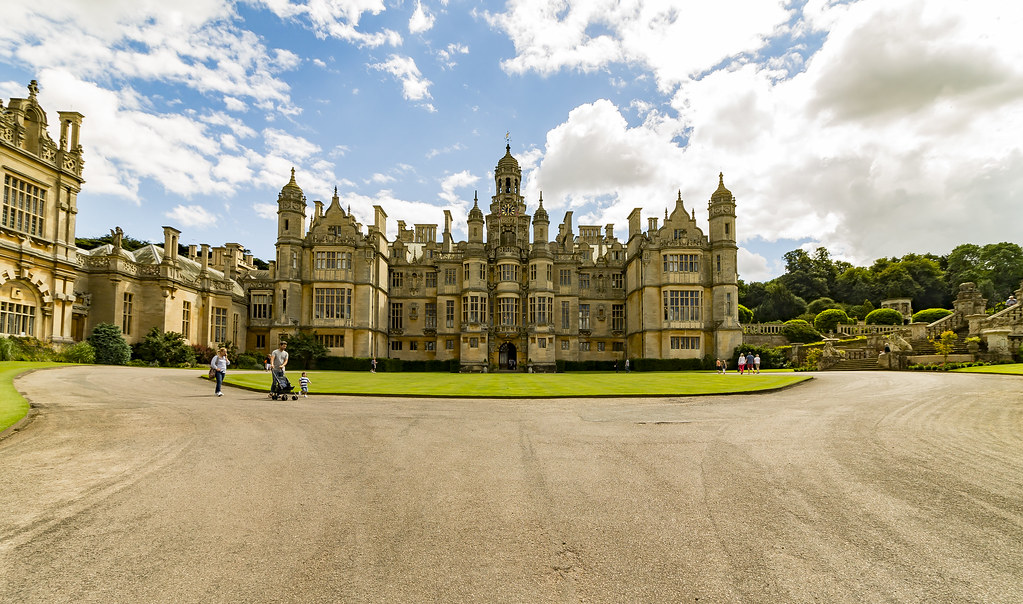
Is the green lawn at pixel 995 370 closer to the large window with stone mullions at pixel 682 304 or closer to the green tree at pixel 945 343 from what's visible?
the green tree at pixel 945 343

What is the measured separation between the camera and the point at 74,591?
14.7 ft

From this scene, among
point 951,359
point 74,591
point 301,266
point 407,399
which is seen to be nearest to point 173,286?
point 301,266

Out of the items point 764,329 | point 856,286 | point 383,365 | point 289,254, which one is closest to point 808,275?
point 856,286

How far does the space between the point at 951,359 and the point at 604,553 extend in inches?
1671

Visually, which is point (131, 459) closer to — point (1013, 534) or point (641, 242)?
point (1013, 534)

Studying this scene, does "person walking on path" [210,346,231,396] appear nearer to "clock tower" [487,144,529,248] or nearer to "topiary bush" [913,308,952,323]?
"clock tower" [487,144,529,248]

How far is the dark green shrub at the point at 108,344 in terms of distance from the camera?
3194 centimetres

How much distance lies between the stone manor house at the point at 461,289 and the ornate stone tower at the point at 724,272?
5.1 inches

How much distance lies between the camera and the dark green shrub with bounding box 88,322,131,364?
105ft

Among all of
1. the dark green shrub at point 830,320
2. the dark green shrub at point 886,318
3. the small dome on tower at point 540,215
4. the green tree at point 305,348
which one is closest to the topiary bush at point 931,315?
the dark green shrub at point 886,318

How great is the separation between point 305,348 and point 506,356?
67.6 ft

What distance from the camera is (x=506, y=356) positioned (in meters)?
54.5

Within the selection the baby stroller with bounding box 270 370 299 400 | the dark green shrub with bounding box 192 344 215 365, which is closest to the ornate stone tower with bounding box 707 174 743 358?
the baby stroller with bounding box 270 370 299 400

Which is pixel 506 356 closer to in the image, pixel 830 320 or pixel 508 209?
pixel 508 209
